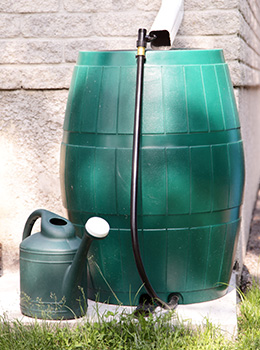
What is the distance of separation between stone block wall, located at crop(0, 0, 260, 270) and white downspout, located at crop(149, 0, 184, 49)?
0.60 ft

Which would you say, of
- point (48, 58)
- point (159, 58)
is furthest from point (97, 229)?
point (48, 58)

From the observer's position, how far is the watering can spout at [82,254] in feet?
6.78

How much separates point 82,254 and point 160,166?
1.45ft

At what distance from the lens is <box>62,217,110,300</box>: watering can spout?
2066mm

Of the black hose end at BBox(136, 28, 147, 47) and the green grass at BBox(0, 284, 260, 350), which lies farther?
the black hose end at BBox(136, 28, 147, 47)

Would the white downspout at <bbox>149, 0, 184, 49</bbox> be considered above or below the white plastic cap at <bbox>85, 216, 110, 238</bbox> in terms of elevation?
above

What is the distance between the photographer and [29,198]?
299 cm

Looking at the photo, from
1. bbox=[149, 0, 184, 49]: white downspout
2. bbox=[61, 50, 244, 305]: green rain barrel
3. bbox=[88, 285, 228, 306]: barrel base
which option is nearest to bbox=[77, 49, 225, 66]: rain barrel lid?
bbox=[61, 50, 244, 305]: green rain barrel

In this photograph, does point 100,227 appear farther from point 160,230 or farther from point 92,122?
point 92,122

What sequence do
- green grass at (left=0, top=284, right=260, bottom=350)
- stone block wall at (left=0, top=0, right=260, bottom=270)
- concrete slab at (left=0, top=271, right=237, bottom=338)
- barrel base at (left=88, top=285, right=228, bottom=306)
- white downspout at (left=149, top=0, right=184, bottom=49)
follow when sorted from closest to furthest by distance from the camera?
green grass at (left=0, top=284, right=260, bottom=350) < concrete slab at (left=0, top=271, right=237, bottom=338) < barrel base at (left=88, top=285, right=228, bottom=306) < white downspout at (left=149, top=0, right=184, bottom=49) < stone block wall at (left=0, top=0, right=260, bottom=270)

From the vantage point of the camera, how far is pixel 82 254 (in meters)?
2.15

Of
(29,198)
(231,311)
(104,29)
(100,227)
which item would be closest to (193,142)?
(100,227)

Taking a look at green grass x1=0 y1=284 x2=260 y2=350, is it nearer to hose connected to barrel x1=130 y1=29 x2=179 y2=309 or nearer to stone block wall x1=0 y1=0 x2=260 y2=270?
hose connected to barrel x1=130 y1=29 x2=179 y2=309

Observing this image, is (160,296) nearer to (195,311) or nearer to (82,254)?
(195,311)
